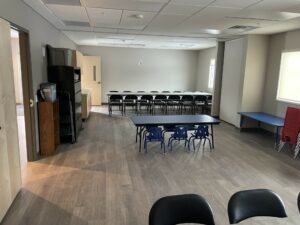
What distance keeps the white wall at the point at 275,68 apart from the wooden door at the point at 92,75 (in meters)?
6.83

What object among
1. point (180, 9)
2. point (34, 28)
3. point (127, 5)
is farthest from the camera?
point (34, 28)

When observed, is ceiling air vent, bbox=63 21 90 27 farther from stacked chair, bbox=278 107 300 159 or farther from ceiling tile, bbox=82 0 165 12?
stacked chair, bbox=278 107 300 159

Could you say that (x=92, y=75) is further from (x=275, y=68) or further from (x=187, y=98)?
(x=275, y=68)

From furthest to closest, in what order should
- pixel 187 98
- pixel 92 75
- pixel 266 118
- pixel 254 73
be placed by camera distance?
pixel 92 75
pixel 187 98
pixel 254 73
pixel 266 118

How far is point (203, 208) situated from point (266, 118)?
5.14m

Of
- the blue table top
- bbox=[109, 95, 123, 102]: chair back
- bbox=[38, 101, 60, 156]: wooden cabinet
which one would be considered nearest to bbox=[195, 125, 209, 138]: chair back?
the blue table top

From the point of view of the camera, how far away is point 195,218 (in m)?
1.61

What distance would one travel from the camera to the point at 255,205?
1681 millimetres

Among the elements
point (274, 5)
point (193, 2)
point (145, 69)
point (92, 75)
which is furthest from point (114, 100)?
point (274, 5)

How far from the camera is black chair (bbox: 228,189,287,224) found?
1.65 meters

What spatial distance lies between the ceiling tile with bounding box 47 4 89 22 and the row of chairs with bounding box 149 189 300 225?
3.67 m

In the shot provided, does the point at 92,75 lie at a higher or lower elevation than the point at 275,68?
lower

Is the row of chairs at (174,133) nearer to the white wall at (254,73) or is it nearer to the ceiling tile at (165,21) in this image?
the ceiling tile at (165,21)

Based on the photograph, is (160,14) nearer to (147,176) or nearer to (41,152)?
(147,176)
